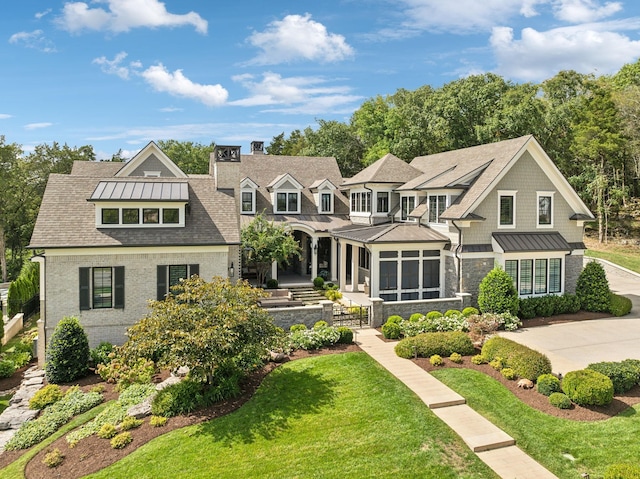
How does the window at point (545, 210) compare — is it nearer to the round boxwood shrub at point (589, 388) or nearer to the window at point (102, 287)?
the round boxwood shrub at point (589, 388)

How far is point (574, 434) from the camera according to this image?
10914 millimetres

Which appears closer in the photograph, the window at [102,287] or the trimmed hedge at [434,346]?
the trimmed hedge at [434,346]

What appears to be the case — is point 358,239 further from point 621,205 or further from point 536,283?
point 621,205

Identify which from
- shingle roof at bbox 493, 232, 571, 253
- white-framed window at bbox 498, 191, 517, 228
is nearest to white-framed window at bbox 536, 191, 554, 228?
shingle roof at bbox 493, 232, 571, 253

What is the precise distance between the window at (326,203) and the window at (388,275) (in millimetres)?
10203

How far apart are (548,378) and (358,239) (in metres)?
12.1

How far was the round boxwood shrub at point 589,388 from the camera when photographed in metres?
11.9

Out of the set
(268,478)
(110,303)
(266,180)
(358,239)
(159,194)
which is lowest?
(268,478)

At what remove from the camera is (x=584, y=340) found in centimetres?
1786

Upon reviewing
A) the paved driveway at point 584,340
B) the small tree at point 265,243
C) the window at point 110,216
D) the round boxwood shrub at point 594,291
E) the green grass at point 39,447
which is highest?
the window at point 110,216

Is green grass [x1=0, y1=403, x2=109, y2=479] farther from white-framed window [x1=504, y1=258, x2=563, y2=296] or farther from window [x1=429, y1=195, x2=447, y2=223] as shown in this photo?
white-framed window [x1=504, y1=258, x2=563, y2=296]

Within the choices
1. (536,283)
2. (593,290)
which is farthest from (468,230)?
(593,290)

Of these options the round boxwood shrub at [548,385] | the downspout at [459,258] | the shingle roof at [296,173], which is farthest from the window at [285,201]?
the round boxwood shrub at [548,385]

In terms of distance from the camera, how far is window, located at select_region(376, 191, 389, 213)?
92.7 ft
